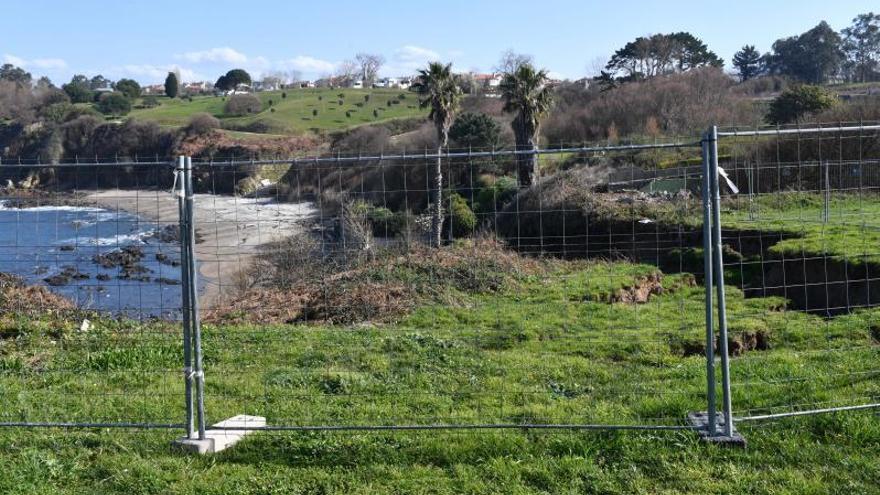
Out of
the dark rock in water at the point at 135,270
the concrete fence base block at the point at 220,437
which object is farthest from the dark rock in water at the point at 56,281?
the concrete fence base block at the point at 220,437

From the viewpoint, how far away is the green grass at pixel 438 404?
5473 mm

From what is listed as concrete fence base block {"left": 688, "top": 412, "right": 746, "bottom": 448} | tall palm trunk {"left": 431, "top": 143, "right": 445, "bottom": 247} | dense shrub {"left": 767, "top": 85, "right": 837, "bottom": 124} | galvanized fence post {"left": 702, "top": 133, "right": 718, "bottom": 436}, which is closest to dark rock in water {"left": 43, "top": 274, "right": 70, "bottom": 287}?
tall palm trunk {"left": 431, "top": 143, "right": 445, "bottom": 247}

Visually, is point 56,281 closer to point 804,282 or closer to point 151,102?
point 804,282

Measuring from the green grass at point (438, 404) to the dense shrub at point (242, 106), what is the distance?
92484 mm

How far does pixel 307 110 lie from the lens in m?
97.2

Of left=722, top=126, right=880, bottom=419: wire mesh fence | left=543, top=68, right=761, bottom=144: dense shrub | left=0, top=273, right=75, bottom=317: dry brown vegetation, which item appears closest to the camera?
left=722, top=126, right=880, bottom=419: wire mesh fence

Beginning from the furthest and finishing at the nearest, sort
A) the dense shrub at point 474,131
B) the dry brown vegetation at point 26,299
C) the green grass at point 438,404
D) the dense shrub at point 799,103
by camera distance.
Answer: the dense shrub at point 474,131
the dense shrub at point 799,103
the dry brown vegetation at point 26,299
the green grass at point 438,404

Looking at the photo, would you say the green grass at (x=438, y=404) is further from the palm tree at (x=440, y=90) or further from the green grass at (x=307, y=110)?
the green grass at (x=307, y=110)

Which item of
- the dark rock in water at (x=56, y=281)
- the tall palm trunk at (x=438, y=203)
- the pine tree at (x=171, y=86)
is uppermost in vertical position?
the pine tree at (x=171, y=86)

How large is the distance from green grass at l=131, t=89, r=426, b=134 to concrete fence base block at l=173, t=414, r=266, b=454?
7288 cm

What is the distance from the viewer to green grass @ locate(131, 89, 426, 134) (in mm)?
85750

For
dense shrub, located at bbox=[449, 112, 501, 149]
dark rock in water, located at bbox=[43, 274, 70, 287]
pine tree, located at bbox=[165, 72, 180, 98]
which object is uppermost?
pine tree, located at bbox=[165, 72, 180, 98]

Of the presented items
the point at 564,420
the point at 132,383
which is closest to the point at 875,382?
the point at 564,420

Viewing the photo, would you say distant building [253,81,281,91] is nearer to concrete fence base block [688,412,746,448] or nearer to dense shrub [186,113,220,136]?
dense shrub [186,113,220,136]
